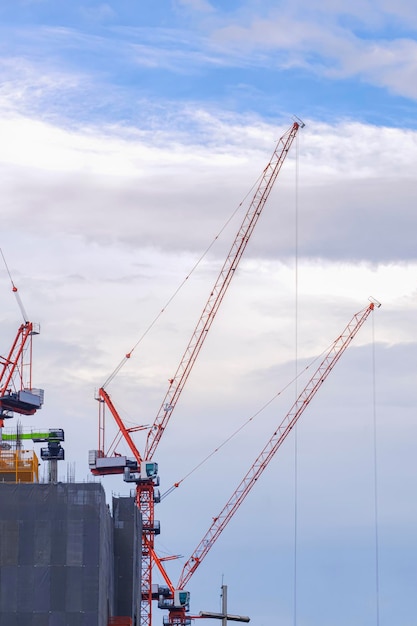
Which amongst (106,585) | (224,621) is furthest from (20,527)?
(224,621)

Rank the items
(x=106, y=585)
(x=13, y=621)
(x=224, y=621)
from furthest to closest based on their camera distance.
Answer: (x=106, y=585), (x=13, y=621), (x=224, y=621)

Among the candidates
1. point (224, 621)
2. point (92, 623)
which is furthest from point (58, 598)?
point (224, 621)

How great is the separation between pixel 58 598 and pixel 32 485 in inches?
477

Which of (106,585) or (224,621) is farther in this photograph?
(106,585)

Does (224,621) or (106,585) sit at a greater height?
(106,585)

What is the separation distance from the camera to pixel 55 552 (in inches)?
7170

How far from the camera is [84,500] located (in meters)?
Result: 185

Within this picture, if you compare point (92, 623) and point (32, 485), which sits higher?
point (32, 485)

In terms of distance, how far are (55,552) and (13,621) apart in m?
8.04

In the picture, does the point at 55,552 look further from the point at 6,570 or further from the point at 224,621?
the point at 224,621

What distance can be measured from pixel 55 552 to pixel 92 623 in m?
7.89

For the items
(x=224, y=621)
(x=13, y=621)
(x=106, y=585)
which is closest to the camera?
(x=224, y=621)

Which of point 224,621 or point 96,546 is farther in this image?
point 96,546

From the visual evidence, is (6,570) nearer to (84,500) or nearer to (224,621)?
(84,500)
